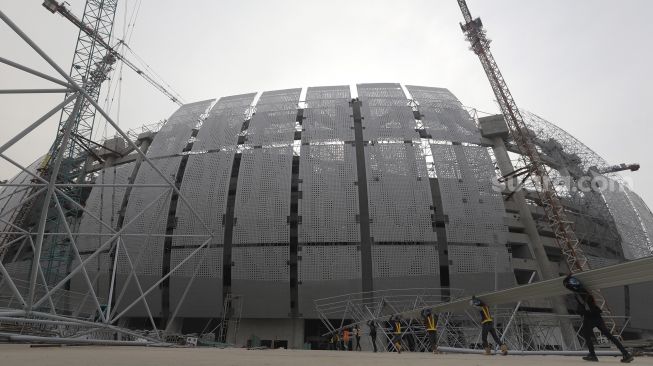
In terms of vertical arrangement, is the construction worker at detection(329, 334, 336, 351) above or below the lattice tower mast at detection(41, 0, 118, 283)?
below

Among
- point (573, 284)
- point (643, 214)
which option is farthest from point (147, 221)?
point (643, 214)

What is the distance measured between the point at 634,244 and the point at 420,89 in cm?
2233

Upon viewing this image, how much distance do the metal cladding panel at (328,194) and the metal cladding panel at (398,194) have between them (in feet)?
4.37

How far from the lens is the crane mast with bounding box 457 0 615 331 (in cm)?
3172

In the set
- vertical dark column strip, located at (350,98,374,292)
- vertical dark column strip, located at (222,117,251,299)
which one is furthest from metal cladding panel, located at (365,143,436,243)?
vertical dark column strip, located at (222,117,251,299)

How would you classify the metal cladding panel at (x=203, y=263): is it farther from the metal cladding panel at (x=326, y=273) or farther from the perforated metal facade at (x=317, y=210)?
the metal cladding panel at (x=326, y=273)

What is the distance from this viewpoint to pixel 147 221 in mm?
29000

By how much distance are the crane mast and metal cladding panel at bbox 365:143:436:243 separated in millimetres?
12965

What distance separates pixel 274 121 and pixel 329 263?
Result: 41.6ft

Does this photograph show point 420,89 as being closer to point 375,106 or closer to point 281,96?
point 375,106

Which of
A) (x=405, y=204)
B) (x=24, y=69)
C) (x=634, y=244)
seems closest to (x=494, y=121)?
(x=405, y=204)

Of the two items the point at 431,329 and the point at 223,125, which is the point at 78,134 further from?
the point at 431,329

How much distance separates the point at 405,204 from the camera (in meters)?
26.5

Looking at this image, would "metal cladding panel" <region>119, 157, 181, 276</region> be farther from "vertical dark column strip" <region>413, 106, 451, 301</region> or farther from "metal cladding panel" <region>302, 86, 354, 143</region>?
"vertical dark column strip" <region>413, 106, 451, 301</region>
